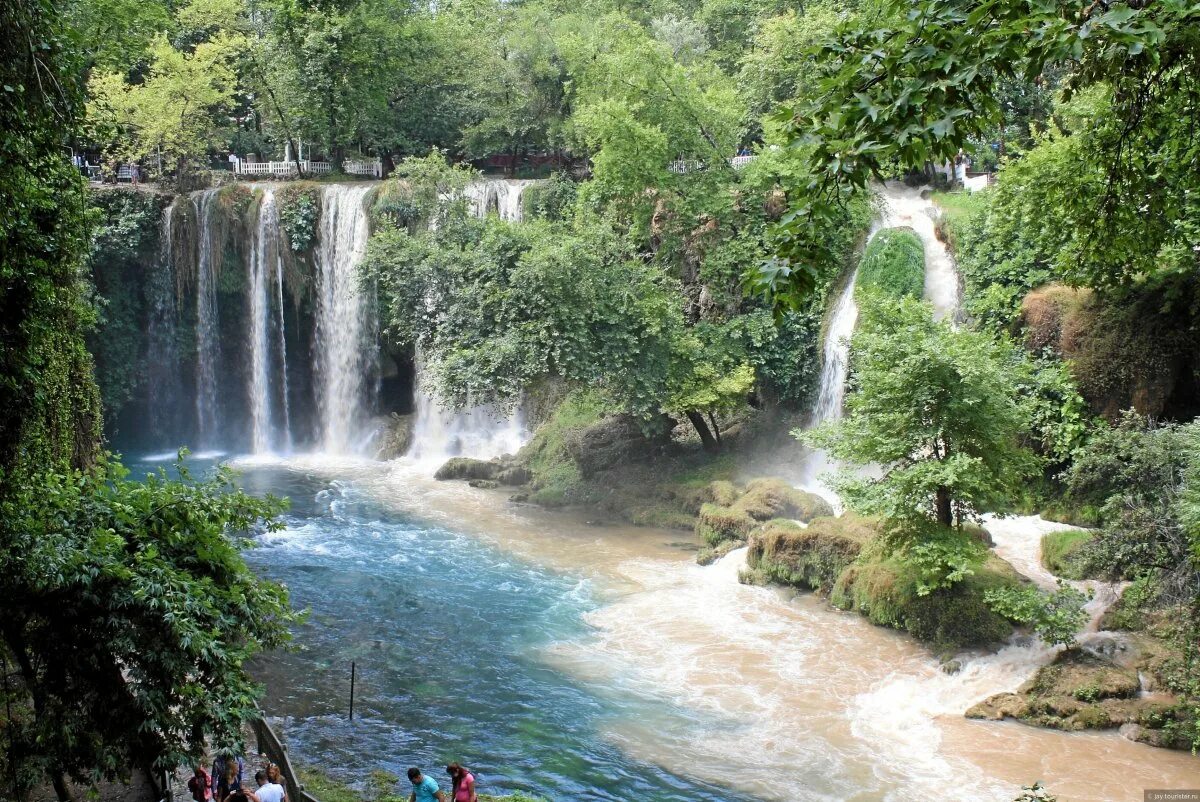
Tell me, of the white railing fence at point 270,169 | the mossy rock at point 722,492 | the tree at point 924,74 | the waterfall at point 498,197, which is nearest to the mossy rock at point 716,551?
the mossy rock at point 722,492

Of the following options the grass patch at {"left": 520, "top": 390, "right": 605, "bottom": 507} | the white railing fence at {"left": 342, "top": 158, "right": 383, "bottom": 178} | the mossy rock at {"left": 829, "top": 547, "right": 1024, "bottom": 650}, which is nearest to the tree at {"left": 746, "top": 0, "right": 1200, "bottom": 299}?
the mossy rock at {"left": 829, "top": 547, "right": 1024, "bottom": 650}

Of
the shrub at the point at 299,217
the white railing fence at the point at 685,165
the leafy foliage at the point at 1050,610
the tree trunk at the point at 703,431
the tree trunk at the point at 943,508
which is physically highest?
the white railing fence at the point at 685,165

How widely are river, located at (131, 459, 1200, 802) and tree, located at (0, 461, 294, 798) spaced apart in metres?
4.04

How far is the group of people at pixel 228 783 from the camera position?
967 centimetres

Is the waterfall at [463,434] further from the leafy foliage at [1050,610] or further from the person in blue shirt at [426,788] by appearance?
the person in blue shirt at [426,788]

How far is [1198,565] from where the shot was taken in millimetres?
12984

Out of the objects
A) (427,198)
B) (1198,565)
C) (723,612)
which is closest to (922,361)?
(1198,565)

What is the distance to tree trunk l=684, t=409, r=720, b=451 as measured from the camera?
2612 cm

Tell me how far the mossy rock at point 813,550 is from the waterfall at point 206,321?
797 inches

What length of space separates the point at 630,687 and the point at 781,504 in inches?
308

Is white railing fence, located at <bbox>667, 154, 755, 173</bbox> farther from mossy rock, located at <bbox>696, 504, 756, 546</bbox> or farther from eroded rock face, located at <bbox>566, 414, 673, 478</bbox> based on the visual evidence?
mossy rock, located at <bbox>696, 504, 756, 546</bbox>

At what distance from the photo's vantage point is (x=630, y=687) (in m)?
15.3

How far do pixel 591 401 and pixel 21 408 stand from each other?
16010 millimetres

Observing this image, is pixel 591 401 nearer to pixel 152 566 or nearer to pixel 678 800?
pixel 678 800
